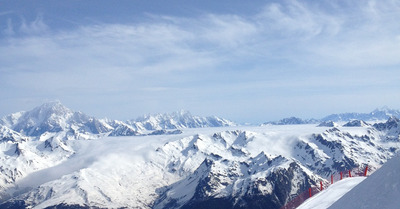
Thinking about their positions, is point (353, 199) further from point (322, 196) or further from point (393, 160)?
point (322, 196)

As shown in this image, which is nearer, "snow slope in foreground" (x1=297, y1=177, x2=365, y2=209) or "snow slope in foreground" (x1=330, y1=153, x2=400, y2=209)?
"snow slope in foreground" (x1=330, y1=153, x2=400, y2=209)

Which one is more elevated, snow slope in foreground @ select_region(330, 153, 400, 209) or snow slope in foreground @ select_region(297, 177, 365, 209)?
snow slope in foreground @ select_region(330, 153, 400, 209)

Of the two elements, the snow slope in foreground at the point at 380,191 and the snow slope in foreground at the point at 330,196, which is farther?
the snow slope in foreground at the point at 330,196

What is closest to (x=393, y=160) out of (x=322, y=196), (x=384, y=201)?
(x=384, y=201)

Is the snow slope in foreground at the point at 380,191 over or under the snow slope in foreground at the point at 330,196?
over

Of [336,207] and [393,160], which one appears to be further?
[336,207]
